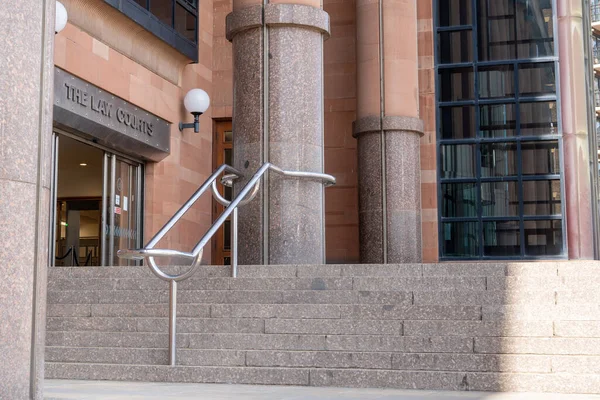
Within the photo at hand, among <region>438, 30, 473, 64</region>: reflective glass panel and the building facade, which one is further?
<region>438, 30, 473, 64</region>: reflective glass panel

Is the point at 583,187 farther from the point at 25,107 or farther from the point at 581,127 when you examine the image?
the point at 25,107

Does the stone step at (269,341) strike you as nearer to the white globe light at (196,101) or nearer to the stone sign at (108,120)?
the stone sign at (108,120)

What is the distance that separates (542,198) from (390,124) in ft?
9.66

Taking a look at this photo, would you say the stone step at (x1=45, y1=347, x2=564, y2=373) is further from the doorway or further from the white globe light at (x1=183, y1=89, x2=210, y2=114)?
the white globe light at (x1=183, y1=89, x2=210, y2=114)

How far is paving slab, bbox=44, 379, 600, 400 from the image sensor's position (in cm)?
634

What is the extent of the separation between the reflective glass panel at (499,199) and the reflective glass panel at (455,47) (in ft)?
7.41

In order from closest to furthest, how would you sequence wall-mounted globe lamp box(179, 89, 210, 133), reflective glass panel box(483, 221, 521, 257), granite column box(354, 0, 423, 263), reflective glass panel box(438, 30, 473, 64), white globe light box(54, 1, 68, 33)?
1. white globe light box(54, 1, 68, 33)
2. granite column box(354, 0, 423, 263)
3. wall-mounted globe lamp box(179, 89, 210, 133)
4. reflective glass panel box(483, 221, 521, 257)
5. reflective glass panel box(438, 30, 473, 64)

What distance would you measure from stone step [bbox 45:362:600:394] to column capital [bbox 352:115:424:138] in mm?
8684

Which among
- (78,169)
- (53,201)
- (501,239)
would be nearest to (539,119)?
(501,239)

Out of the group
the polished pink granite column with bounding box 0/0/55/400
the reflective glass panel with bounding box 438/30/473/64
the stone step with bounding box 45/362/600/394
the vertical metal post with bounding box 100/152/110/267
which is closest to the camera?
the polished pink granite column with bounding box 0/0/55/400

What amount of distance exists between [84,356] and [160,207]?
26.1ft

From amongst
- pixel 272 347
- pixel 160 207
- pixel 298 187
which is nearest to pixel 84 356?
pixel 272 347

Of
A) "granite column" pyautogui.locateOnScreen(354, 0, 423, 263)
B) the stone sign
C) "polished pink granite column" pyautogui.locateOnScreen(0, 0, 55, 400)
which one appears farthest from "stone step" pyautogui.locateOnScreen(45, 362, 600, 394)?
"granite column" pyautogui.locateOnScreen(354, 0, 423, 263)

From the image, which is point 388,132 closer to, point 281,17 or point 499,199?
point 499,199
